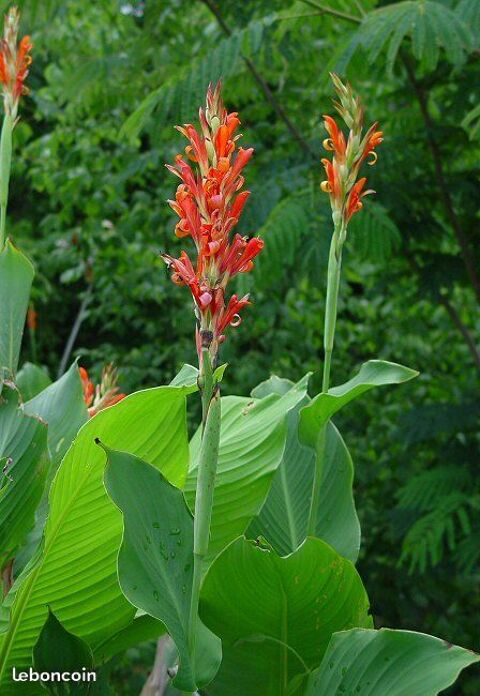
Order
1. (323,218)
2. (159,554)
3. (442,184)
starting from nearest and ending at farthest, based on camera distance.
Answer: (159,554), (323,218), (442,184)

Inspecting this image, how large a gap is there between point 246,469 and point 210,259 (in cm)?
42

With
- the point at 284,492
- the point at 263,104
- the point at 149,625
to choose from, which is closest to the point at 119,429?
the point at 149,625

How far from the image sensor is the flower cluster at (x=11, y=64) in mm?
1651

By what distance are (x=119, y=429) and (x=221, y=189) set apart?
36 centimetres

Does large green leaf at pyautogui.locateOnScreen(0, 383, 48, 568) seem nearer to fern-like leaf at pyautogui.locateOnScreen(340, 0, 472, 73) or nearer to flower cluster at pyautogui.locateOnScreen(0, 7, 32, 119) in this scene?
flower cluster at pyautogui.locateOnScreen(0, 7, 32, 119)

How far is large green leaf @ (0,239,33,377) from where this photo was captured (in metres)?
1.48

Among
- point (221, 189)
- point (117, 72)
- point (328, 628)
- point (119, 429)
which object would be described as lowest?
point (328, 628)

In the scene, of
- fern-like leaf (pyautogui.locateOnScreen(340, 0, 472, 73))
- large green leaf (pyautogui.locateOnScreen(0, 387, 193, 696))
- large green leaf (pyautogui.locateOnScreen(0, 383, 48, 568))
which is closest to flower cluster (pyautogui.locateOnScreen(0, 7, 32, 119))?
large green leaf (pyautogui.locateOnScreen(0, 383, 48, 568))

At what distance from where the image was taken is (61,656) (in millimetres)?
1147

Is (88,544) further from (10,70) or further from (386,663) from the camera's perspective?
(10,70)

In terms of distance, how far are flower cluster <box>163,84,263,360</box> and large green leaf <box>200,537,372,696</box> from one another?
11.1 inches

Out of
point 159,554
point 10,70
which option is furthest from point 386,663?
point 10,70

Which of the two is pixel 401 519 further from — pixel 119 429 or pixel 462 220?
pixel 119 429

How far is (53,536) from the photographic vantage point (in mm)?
1211
